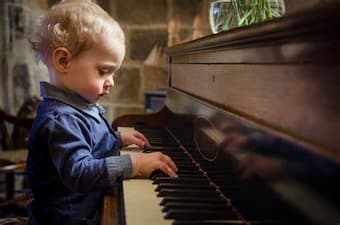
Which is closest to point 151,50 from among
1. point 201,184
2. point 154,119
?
point 154,119

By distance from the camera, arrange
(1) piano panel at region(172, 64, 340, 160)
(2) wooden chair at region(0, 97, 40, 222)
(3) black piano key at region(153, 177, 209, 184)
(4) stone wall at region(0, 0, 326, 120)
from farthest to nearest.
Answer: (4) stone wall at region(0, 0, 326, 120) < (2) wooden chair at region(0, 97, 40, 222) < (3) black piano key at region(153, 177, 209, 184) < (1) piano panel at region(172, 64, 340, 160)

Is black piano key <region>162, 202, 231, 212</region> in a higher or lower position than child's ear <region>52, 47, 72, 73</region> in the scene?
lower

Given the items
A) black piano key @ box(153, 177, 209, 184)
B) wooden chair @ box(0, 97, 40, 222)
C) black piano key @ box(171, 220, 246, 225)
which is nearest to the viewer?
black piano key @ box(171, 220, 246, 225)

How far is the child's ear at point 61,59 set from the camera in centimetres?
118

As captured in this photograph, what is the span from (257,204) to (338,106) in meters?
0.26

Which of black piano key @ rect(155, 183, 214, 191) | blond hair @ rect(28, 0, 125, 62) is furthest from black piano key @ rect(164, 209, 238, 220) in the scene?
blond hair @ rect(28, 0, 125, 62)

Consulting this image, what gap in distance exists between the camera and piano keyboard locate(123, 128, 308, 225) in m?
0.71

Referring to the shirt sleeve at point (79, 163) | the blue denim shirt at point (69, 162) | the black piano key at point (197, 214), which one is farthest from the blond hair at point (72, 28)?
the black piano key at point (197, 214)

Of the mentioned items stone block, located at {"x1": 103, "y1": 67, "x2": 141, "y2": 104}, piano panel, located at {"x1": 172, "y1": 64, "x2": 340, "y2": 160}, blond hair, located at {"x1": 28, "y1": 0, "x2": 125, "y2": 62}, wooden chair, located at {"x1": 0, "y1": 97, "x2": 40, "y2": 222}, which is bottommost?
wooden chair, located at {"x1": 0, "y1": 97, "x2": 40, "y2": 222}

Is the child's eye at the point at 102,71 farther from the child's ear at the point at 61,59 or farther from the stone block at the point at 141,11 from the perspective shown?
the stone block at the point at 141,11

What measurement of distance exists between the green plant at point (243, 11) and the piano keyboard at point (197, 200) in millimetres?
383

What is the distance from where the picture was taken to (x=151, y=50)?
344cm

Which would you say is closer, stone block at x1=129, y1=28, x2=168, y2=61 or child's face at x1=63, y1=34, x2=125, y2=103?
child's face at x1=63, y1=34, x2=125, y2=103

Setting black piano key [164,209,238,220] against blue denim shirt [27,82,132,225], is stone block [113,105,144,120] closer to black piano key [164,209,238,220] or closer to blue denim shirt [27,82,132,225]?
blue denim shirt [27,82,132,225]
